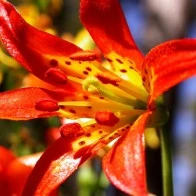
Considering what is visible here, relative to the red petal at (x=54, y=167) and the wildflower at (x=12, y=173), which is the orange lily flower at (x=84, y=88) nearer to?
the red petal at (x=54, y=167)

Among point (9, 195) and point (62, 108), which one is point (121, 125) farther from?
point (9, 195)

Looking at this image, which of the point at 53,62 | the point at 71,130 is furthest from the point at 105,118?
the point at 53,62

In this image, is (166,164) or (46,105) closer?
(166,164)

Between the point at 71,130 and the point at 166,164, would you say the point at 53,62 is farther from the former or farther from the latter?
the point at 166,164

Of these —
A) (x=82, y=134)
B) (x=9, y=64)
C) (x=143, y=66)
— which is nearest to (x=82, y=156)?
(x=82, y=134)

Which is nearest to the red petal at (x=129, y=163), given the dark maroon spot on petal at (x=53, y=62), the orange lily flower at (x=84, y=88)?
the orange lily flower at (x=84, y=88)

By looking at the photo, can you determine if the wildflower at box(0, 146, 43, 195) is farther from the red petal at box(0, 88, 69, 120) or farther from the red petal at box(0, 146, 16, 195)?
the red petal at box(0, 88, 69, 120)

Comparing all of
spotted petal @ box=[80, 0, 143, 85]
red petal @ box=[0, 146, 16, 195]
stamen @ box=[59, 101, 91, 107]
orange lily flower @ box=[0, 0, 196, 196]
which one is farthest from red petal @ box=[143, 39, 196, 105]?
red petal @ box=[0, 146, 16, 195]

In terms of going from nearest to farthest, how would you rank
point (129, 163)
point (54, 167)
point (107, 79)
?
1. point (129, 163)
2. point (54, 167)
3. point (107, 79)
